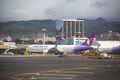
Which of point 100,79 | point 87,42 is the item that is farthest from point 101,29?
point 100,79

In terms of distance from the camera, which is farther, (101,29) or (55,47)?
(101,29)

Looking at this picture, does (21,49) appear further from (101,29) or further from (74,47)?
(101,29)

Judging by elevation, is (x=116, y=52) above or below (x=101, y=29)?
below

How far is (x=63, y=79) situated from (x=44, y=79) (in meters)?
1.25

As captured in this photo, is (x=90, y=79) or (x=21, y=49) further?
(x=21, y=49)

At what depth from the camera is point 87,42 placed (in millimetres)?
102688

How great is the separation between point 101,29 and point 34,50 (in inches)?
3508

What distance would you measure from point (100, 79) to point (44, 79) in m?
3.66

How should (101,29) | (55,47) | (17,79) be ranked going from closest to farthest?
(17,79)
(55,47)
(101,29)

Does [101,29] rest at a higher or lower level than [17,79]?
higher

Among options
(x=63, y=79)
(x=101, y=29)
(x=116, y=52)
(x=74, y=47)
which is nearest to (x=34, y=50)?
(x=74, y=47)

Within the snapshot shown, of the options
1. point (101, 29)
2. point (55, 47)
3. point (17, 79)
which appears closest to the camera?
point (17, 79)

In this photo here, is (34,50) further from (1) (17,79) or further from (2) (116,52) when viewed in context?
(1) (17,79)

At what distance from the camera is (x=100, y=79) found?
20.9m
